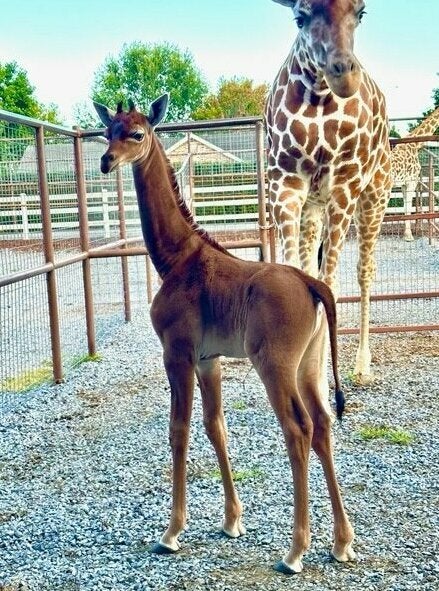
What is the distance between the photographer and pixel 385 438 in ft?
13.5

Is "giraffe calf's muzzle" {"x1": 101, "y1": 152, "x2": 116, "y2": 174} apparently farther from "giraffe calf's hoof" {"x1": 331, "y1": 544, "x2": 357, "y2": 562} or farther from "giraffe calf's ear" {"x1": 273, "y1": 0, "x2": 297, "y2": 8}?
"giraffe calf's ear" {"x1": 273, "y1": 0, "x2": 297, "y2": 8}

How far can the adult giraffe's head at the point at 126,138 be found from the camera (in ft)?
9.78

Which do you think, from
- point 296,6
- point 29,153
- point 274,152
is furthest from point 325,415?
point 29,153

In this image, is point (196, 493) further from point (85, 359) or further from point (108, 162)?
point (85, 359)

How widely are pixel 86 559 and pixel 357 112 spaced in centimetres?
311

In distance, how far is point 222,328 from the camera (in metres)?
2.89

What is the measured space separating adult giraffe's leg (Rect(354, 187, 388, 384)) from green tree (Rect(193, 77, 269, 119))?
3306 cm

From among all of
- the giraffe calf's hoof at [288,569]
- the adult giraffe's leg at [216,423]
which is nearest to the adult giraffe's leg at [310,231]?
the adult giraffe's leg at [216,423]

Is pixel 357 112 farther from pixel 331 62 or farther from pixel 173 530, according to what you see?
pixel 173 530

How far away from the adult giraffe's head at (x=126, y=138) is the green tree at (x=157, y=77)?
4151 centimetres

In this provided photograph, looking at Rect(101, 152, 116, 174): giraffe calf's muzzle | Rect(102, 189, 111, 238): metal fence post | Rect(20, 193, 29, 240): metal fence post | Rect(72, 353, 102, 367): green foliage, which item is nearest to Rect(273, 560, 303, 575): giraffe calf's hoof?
Rect(101, 152, 116, 174): giraffe calf's muzzle

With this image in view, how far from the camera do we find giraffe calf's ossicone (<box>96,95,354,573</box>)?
106 inches

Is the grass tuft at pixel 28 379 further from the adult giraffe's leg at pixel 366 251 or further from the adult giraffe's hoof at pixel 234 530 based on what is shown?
the adult giraffe's hoof at pixel 234 530

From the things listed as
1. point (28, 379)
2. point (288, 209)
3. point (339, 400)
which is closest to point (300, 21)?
point (288, 209)
